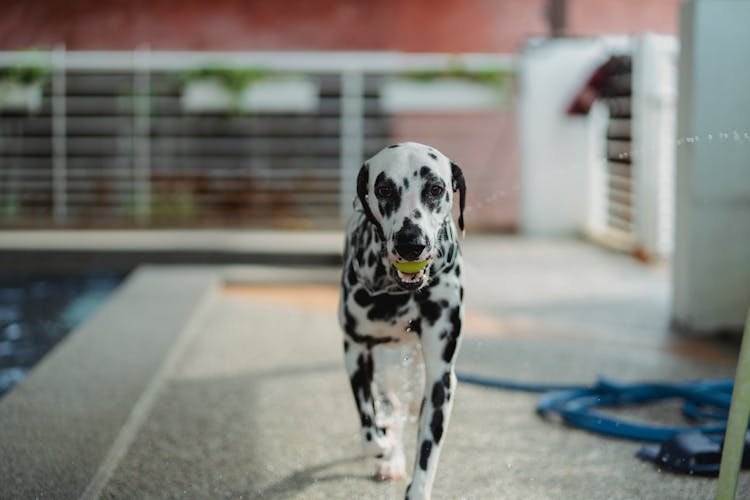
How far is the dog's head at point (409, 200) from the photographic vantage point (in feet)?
9.09

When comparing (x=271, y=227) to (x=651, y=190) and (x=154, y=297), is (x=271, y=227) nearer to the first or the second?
(x=651, y=190)

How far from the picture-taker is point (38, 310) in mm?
8453

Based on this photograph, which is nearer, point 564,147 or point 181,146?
point 564,147

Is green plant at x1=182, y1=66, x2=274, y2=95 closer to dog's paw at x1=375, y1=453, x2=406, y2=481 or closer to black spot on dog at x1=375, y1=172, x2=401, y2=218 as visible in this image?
dog's paw at x1=375, y1=453, x2=406, y2=481

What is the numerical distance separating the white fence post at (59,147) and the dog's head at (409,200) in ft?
40.1

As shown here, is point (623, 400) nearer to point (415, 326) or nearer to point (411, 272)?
point (415, 326)

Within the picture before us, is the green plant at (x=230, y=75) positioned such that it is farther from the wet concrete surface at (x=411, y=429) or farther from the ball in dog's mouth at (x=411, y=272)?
the ball in dog's mouth at (x=411, y=272)

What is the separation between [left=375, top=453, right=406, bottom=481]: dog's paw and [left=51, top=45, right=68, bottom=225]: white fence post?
456 inches

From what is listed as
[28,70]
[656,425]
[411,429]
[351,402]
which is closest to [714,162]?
[656,425]

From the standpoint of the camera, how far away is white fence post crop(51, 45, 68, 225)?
14.7 m

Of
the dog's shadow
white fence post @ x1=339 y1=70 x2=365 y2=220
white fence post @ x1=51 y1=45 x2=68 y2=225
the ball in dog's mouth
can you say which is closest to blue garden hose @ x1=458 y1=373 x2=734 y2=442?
the dog's shadow

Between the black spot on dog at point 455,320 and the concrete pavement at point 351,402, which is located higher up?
the black spot on dog at point 455,320

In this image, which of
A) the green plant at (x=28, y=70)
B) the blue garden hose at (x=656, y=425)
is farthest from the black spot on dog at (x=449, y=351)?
the green plant at (x=28, y=70)

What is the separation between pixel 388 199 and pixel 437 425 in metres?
0.61
